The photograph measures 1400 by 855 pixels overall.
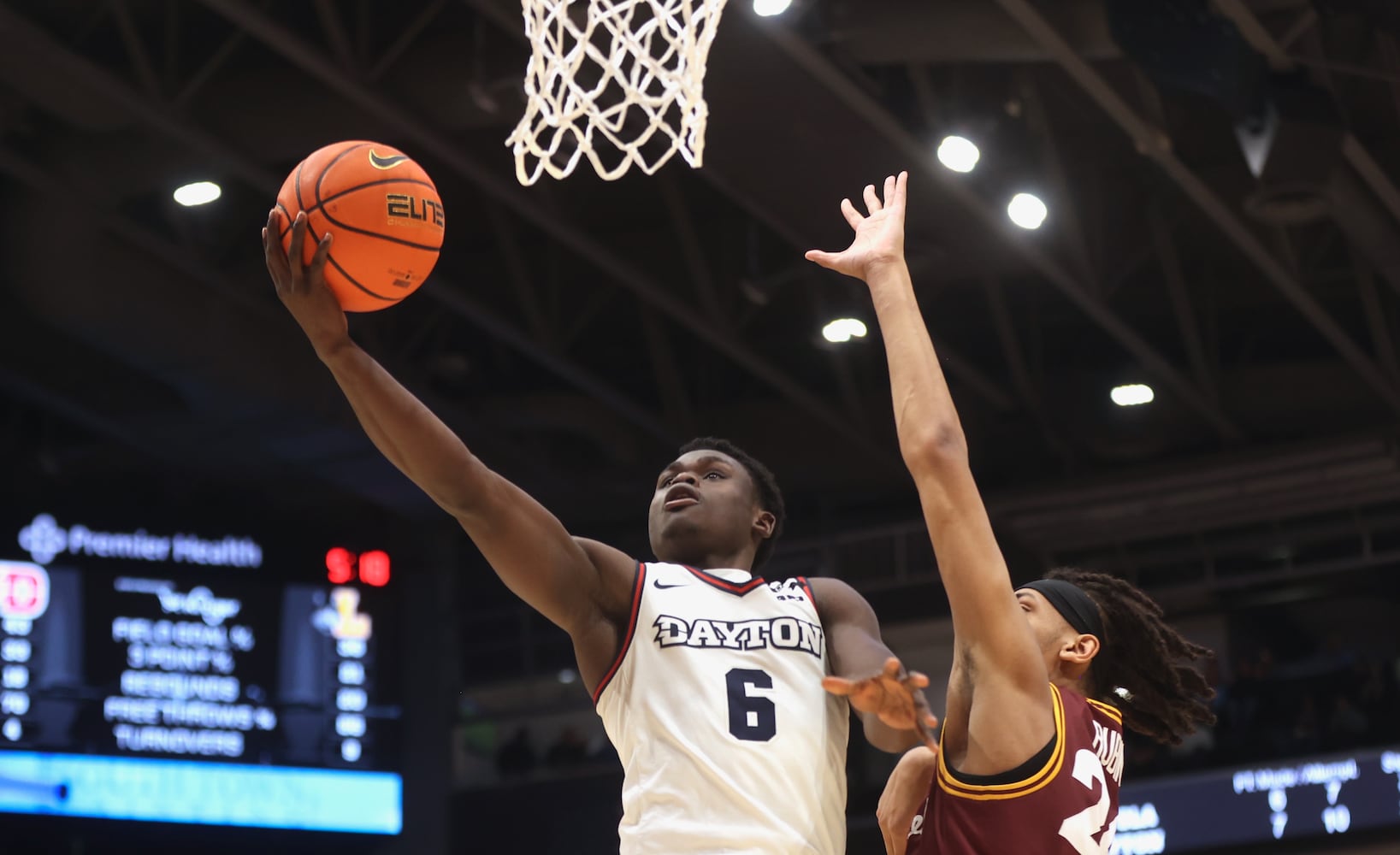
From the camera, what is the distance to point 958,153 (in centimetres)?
989

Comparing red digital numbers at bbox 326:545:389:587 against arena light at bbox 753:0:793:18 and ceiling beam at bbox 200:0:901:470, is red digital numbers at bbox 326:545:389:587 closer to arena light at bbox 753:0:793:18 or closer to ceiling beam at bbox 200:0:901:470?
ceiling beam at bbox 200:0:901:470

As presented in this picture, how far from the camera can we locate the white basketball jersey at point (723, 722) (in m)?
3.50

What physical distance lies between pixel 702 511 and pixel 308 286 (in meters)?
0.97

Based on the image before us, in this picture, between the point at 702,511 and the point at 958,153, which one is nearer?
the point at 702,511

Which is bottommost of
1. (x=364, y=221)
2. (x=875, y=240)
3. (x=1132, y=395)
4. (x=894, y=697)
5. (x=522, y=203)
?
(x=894, y=697)

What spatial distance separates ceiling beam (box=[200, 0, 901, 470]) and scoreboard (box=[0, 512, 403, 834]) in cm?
306

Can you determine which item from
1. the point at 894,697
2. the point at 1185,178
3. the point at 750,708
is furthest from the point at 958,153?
the point at 894,697

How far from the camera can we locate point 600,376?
14398 millimetres

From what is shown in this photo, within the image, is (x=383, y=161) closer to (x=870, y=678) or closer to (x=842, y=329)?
(x=870, y=678)

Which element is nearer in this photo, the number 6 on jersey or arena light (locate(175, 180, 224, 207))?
the number 6 on jersey

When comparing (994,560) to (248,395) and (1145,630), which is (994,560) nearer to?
(1145,630)

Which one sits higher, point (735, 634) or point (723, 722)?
point (735, 634)

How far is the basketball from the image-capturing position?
138 inches

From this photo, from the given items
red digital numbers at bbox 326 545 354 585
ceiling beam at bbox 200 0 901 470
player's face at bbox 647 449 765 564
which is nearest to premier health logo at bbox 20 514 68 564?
red digital numbers at bbox 326 545 354 585
